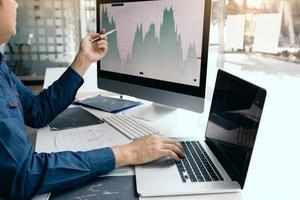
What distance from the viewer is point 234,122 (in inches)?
32.0

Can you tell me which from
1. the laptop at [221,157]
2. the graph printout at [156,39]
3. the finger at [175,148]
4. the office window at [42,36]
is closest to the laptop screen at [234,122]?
the laptop at [221,157]

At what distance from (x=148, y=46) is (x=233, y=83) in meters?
0.57

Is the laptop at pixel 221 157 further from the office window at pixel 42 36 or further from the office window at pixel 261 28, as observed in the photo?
the office window at pixel 42 36

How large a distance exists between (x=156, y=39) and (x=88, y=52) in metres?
0.32

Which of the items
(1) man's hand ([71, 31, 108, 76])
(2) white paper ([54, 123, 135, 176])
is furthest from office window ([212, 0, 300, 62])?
(2) white paper ([54, 123, 135, 176])

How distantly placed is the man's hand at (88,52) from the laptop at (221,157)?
1.89 feet

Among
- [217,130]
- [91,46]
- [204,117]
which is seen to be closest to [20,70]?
[91,46]

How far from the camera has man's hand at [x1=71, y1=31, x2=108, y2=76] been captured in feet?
4.13

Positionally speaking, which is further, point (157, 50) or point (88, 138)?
point (157, 50)

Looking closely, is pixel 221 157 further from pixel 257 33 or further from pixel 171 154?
pixel 257 33

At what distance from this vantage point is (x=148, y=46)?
1346 mm

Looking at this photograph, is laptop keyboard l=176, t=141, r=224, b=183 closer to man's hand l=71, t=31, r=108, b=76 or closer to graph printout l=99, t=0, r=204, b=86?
graph printout l=99, t=0, r=204, b=86

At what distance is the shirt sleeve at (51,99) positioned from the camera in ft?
3.90

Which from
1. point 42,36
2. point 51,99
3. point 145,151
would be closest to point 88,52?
point 51,99
